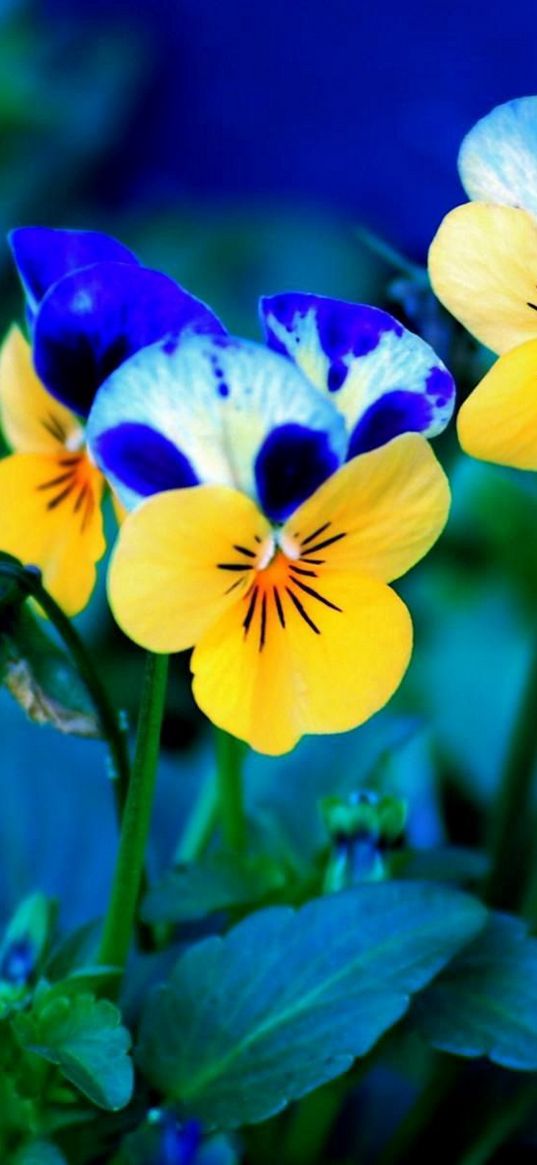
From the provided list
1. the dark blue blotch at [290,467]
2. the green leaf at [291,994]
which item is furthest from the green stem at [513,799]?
the dark blue blotch at [290,467]

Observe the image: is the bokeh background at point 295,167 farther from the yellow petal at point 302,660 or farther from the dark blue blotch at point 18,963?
the yellow petal at point 302,660

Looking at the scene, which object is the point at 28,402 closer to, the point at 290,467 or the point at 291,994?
the point at 290,467

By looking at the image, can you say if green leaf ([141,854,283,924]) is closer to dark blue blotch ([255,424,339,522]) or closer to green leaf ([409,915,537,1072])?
green leaf ([409,915,537,1072])

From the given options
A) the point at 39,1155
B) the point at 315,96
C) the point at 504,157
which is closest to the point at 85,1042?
the point at 39,1155

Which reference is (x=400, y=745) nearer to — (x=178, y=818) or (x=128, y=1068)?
(x=178, y=818)

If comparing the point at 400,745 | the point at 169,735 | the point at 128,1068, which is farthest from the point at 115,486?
the point at 169,735
